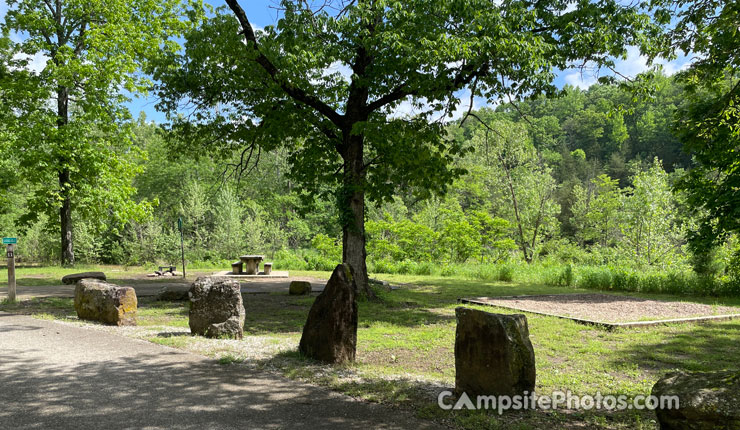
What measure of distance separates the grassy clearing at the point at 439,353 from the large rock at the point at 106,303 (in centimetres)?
42

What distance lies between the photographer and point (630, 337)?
7.47m

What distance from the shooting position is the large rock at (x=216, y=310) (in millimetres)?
7090

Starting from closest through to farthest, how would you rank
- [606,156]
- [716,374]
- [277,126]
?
1. [716,374]
2. [277,126]
3. [606,156]

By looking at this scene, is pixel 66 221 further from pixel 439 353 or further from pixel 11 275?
pixel 439 353

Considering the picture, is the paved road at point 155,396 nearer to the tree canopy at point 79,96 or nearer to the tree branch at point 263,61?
the tree branch at point 263,61

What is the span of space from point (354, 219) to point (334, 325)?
6.24 m

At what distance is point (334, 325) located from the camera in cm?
572

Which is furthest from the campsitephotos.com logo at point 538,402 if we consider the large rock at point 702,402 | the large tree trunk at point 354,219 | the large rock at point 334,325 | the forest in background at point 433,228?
the forest in background at point 433,228

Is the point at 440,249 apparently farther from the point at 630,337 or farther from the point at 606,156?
the point at 606,156

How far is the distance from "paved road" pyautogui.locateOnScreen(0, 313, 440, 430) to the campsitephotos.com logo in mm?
566

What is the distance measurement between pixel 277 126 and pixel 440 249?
14.1m

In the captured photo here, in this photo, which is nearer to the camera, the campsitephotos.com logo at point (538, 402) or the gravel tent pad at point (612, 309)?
the campsitephotos.com logo at point (538, 402)

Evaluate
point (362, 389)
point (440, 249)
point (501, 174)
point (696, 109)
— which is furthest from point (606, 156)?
point (362, 389)

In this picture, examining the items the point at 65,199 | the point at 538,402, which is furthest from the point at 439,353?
the point at 65,199
